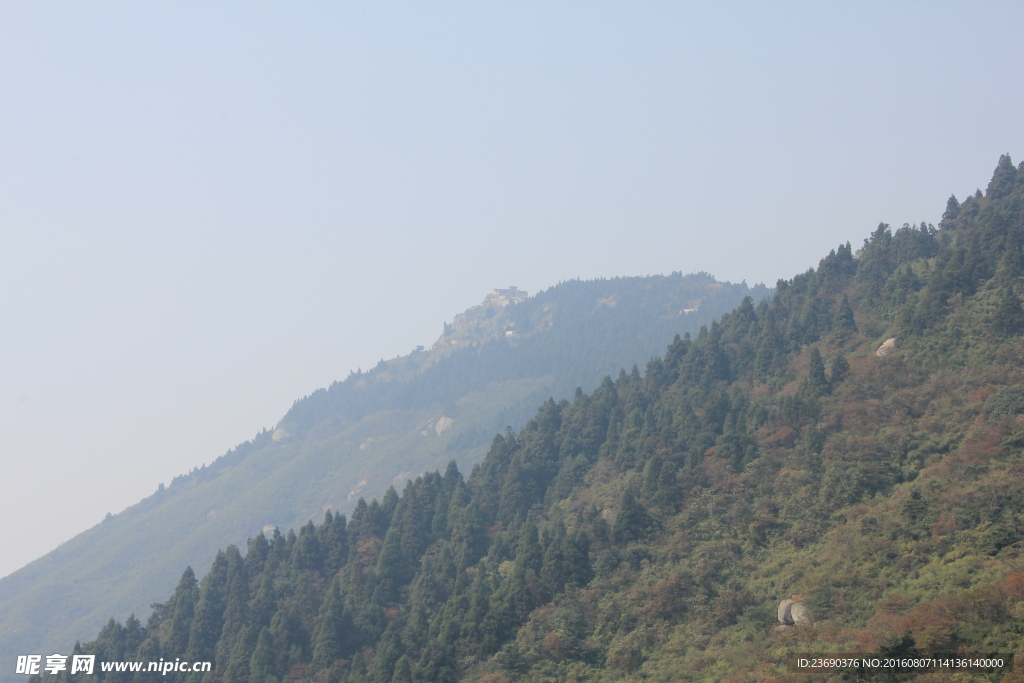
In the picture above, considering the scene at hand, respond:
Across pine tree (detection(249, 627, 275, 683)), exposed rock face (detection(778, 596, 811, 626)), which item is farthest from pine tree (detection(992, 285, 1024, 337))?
pine tree (detection(249, 627, 275, 683))

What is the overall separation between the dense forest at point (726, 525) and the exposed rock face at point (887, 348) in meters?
0.19

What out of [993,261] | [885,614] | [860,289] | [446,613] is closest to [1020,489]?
[885,614]

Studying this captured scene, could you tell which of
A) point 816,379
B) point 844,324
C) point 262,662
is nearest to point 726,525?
point 816,379

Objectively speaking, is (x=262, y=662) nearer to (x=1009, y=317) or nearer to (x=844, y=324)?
(x=844, y=324)

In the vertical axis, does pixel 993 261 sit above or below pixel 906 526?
above

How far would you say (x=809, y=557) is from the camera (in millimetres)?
51500

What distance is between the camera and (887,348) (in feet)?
231

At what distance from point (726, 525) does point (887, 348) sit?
2267 cm

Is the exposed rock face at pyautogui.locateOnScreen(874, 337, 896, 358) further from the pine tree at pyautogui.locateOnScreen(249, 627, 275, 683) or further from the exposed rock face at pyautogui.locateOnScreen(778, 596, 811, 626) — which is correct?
the pine tree at pyautogui.locateOnScreen(249, 627, 275, 683)

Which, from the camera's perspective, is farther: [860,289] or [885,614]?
[860,289]

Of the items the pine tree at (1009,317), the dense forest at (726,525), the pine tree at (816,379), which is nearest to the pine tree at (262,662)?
the dense forest at (726,525)

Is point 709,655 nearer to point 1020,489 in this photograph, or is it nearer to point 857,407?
point 1020,489

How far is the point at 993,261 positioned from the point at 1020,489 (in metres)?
32.1

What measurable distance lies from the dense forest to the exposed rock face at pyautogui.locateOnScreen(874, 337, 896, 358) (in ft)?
0.61
